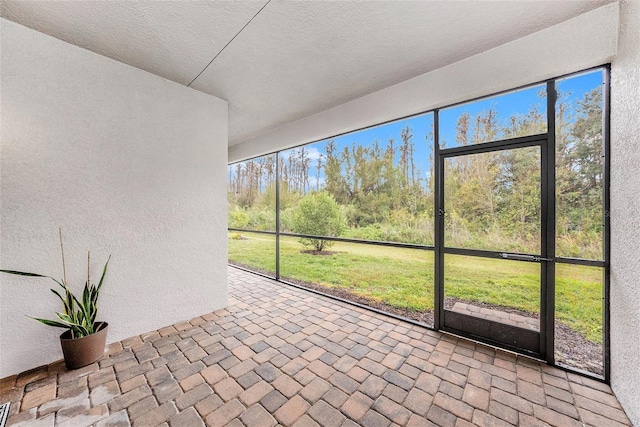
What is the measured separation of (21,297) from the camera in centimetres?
202

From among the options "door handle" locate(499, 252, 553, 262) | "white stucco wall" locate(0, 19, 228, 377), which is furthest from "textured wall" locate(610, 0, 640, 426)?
"white stucco wall" locate(0, 19, 228, 377)

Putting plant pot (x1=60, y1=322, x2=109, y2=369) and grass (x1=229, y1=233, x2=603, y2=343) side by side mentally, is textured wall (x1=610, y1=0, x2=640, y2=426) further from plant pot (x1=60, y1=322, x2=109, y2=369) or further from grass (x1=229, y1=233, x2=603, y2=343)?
plant pot (x1=60, y1=322, x2=109, y2=369)

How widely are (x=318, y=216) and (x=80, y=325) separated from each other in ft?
12.4

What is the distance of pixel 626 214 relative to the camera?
1673mm

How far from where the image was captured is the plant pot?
2.02 m

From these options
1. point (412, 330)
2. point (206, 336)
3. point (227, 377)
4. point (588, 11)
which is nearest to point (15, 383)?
point (206, 336)

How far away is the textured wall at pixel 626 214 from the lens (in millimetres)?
1556

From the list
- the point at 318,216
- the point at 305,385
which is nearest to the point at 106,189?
the point at 305,385

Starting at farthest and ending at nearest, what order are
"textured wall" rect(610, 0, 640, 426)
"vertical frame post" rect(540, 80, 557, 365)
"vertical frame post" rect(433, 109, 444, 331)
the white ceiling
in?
1. "vertical frame post" rect(433, 109, 444, 331)
2. "vertical frame post" rect(540, 80, 557, 365)
3. the white ceiling
4. "textured wall" rect(610, 0, 640, 426)

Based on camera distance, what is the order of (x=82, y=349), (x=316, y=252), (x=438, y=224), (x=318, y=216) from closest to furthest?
(x=82, y=349)
(x=438, y=224)
(x=318, y=216)
(x=316, y=252)

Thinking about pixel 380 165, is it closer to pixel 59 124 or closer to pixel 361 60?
pixel 361 60

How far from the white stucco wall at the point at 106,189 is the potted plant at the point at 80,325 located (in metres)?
0.12

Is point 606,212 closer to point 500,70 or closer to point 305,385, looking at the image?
point 500,70

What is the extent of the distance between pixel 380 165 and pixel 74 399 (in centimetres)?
458
